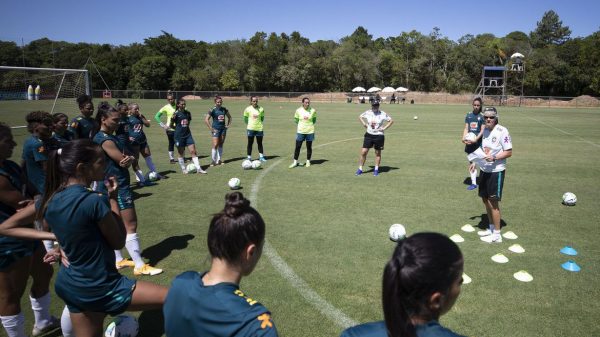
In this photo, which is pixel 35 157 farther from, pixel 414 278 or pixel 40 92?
pixel 40 92

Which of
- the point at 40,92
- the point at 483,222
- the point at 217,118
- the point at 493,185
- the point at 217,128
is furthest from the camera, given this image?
the point at 40,92

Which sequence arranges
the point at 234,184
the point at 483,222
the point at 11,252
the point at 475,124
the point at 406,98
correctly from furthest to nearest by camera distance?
the point at 406,98 → the point at 475,124 → the point at 234,184 → the point at 483,222 → the point at 11,252

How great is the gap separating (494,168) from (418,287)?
5768 millimetres

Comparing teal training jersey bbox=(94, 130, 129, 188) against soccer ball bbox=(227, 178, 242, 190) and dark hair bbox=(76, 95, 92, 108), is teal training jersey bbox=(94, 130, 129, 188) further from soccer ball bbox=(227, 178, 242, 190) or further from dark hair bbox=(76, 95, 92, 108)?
soccer ball bbox=(227, 178, 242, 190)

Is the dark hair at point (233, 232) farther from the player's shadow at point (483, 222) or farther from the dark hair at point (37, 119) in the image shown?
the player's shadow at point (483, 222)

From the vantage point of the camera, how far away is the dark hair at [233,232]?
215cm

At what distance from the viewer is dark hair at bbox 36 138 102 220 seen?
3082mm

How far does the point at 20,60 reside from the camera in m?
86.3

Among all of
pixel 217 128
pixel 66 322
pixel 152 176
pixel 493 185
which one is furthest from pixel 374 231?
pixel 217 128

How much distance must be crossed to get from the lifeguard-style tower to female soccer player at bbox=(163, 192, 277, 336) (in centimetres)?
6573

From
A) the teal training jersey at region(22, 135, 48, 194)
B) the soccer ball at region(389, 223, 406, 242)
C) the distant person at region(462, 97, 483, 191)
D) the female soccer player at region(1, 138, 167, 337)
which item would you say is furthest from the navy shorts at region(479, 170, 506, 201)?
the teal training jersey at region(22, 135, 48, 194)

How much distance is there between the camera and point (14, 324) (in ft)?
13.0

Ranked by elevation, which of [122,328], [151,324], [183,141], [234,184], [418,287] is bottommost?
[151,324]

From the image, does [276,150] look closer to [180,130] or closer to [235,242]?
[180,130]
